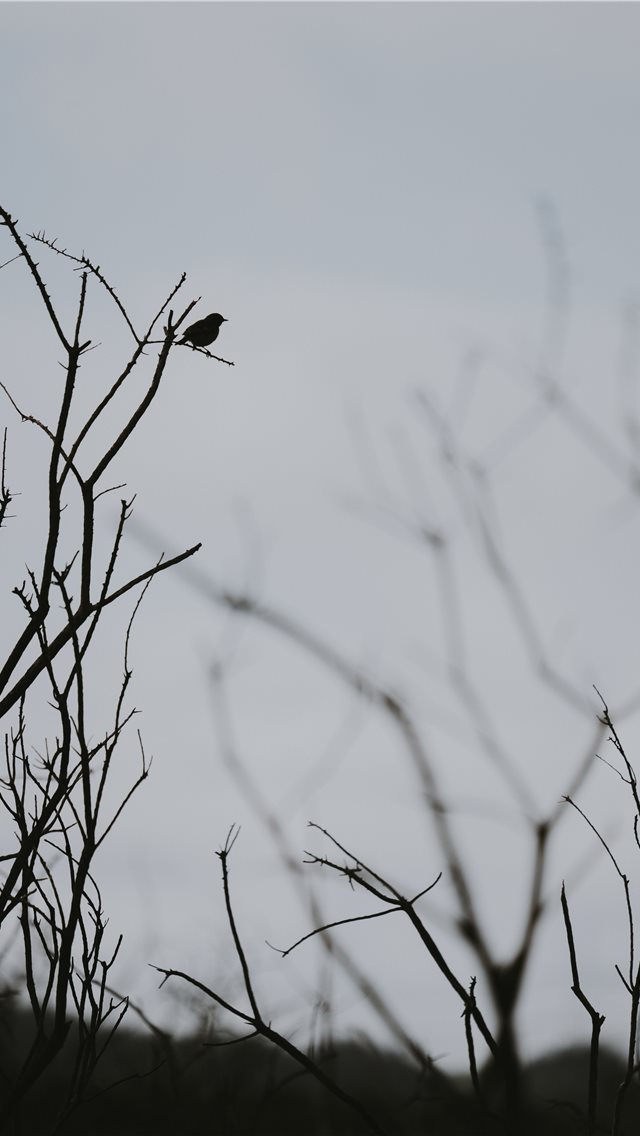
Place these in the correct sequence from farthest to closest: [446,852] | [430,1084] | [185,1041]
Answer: [185,1041] → [446,852] → [430,1084]

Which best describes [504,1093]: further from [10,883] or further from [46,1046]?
[10,883]

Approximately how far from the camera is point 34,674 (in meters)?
2.63

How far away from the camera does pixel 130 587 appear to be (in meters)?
2.69

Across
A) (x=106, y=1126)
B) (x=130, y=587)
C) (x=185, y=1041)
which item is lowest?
(x=106, y=1126)

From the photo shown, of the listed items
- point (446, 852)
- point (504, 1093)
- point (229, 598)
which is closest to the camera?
point (504, 1093)

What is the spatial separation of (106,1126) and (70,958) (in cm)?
992

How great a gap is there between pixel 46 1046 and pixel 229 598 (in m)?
3.86

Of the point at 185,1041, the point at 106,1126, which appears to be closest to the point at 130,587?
the point at 185,1041

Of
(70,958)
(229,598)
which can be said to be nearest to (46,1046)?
(70,958)

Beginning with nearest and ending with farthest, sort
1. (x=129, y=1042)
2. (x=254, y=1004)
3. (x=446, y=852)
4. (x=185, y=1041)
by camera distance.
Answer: (x=254, y=1004), (x=446, y=852), (x=185, y=1041), (x=129, y=1042)

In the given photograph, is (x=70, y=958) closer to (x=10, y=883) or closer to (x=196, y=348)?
(x=10, y=883)

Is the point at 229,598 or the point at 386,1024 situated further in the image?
the point at 229,598

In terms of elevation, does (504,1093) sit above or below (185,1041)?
below

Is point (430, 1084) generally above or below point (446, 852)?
below
